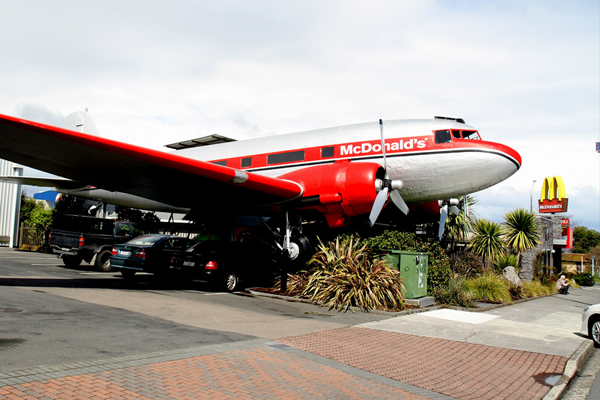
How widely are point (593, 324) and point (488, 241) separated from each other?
1392cm

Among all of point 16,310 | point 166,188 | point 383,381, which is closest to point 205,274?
point 166,188

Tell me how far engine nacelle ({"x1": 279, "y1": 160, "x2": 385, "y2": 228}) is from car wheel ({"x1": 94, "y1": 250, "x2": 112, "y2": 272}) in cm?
897

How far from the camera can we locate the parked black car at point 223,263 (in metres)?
13.3

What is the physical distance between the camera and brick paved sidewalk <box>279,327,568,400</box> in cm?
619

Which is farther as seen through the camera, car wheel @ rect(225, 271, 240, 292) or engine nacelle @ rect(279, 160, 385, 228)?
car wheel @ rect(225, 271, 240, 292)

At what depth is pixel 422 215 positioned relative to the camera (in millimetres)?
19000

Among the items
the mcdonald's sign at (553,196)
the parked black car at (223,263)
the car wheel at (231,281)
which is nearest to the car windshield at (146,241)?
the parked black car at (223,263)

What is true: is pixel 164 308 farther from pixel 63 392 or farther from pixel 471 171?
pixel 471 171

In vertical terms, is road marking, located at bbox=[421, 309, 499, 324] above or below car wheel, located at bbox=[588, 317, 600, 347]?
below

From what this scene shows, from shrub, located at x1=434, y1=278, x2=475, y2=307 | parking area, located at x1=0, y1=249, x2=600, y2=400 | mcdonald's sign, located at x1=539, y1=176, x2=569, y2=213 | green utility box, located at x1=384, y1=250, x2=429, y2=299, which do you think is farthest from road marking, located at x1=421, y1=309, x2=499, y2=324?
mcdonald's sign, located at x1=539, y1=176, x2=569, y2=213

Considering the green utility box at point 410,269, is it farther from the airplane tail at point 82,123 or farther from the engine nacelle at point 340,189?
the airplane tail at point 82,123

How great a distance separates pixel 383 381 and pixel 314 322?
13.2ft

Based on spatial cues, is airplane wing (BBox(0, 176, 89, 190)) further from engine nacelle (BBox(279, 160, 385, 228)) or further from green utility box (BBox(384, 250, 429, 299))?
green utility box (BBox(384, 250, 429, 299))

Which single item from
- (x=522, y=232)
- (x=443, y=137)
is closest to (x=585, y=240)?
(x=522, y=232)
